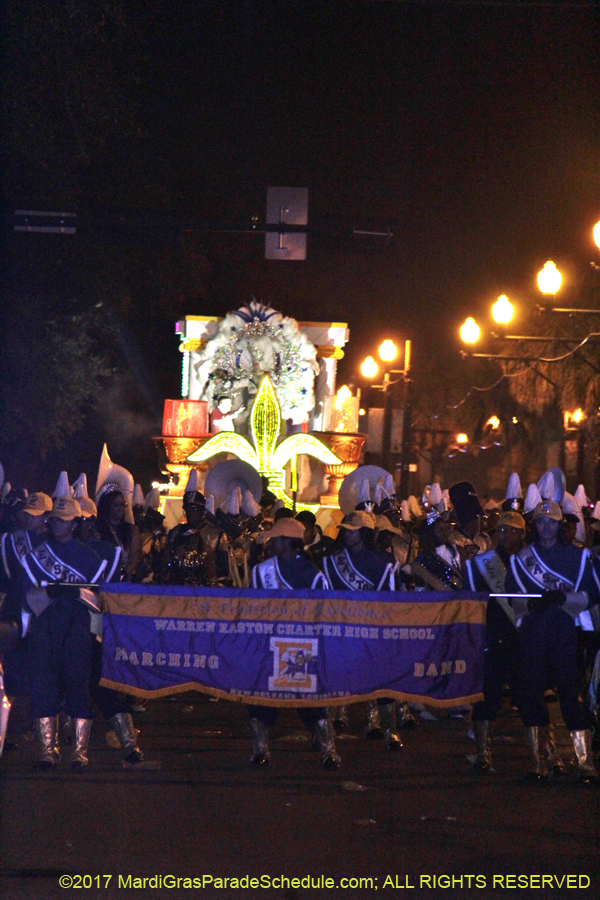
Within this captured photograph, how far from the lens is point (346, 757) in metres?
8.99

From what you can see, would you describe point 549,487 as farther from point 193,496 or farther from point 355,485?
point 355,485

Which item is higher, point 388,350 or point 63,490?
point 388,350

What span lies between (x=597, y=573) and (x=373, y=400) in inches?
1838

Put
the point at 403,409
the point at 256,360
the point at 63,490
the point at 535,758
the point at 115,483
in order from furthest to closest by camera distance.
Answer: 1. the point at 256,360
2. the point at 403,409
3. the point at 115,483
4. the point at 63,490
5. the point at 535,758

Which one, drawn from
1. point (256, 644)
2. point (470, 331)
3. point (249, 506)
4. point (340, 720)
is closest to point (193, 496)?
point (340, 720)

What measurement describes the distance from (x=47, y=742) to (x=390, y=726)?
9.11ft

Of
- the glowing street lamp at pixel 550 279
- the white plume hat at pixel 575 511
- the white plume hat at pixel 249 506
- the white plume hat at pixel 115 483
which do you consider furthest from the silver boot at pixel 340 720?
the glowing street lamp at pixel 550 279

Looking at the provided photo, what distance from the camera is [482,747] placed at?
8625mm

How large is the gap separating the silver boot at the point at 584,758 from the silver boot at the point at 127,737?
10.4 feet

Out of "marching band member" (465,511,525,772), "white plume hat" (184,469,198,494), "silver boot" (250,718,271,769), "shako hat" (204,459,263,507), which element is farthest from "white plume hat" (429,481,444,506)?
"silver boot" (250,718,271,769)

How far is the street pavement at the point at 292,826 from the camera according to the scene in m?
5.80

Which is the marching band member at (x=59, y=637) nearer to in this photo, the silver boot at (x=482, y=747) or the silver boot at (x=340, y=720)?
the silver boot at (x=340, y=720)

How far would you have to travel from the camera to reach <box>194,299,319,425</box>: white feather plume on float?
123 ft

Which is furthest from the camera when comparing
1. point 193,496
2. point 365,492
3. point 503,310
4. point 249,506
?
point 503,310
